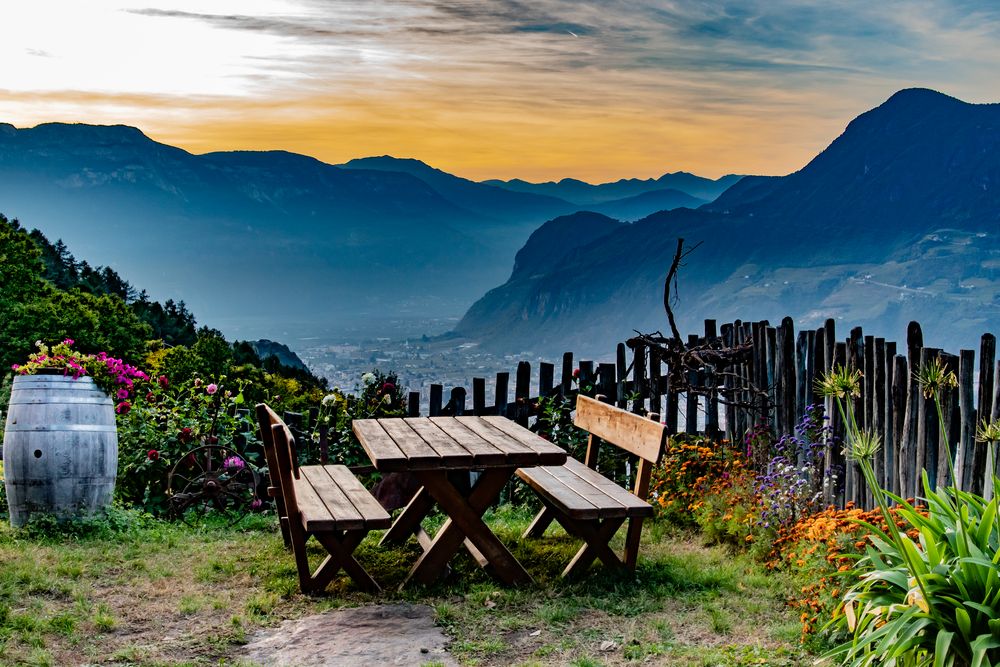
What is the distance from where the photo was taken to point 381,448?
5668mm

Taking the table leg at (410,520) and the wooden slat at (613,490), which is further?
the table leg at (410,520)

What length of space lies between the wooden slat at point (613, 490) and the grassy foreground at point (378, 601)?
1.56ft

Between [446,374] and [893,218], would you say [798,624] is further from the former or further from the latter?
[893,218]

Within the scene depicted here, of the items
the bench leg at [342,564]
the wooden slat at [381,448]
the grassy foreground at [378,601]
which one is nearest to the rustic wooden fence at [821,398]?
the grassy foreground at [378,601]

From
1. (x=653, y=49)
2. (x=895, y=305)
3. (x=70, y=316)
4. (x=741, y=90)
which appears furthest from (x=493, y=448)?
(x=895, y=305)

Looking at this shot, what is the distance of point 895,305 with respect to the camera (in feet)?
538

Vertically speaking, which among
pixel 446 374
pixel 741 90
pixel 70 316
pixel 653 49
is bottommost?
pixel 446 374

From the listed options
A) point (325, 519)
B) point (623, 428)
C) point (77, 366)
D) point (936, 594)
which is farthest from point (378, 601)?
point (77, 366)

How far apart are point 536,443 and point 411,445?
75 cm

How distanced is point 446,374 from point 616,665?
67652 millimetres

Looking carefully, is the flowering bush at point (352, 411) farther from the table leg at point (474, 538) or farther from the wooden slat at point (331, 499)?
the table leg at point (474, 538)

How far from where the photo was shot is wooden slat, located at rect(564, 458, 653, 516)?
561 centimetres

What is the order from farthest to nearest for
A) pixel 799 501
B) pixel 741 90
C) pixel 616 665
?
pixel 741 90 < pixel 799 501 < pixel 616 665

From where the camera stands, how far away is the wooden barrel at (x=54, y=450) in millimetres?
7059
